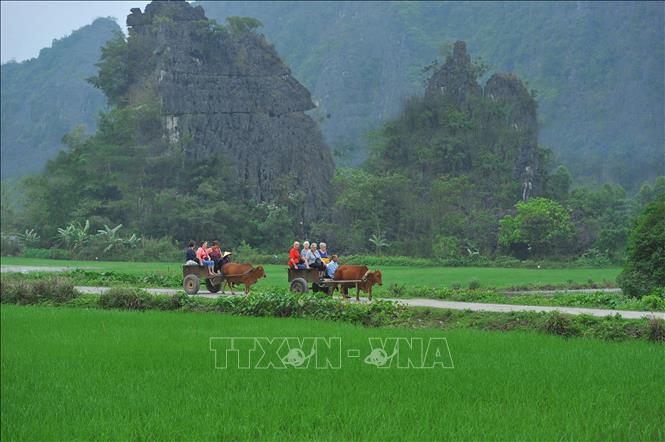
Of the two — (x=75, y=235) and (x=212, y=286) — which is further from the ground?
(x=75, y=235)

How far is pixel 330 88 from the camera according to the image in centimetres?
10850

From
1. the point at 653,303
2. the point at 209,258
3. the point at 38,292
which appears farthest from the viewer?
the point at 209,258

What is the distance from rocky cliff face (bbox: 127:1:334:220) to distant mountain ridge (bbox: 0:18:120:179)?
155 ft

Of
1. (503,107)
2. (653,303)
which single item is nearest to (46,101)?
(503,107)

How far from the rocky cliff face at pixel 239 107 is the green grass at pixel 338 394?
162 feet

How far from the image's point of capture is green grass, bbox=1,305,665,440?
→ 691 cm

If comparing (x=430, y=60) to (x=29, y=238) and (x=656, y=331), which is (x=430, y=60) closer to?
(x=29, y=238)

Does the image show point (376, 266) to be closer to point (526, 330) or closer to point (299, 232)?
point (299, 232)

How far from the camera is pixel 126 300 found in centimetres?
1852

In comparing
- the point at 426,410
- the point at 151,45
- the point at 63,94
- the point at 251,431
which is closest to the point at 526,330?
the point at 426,410

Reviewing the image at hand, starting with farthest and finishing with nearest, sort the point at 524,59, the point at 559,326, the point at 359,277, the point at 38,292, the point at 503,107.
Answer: the point at 524,59, the point at 503,107, the point at 38,292, the point at 359,277, the point at 559,326

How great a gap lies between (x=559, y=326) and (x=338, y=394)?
230 inches

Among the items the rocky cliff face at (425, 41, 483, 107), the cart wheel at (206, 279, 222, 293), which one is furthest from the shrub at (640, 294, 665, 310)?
the rocky cliff face at (425, 41, 483, 107)

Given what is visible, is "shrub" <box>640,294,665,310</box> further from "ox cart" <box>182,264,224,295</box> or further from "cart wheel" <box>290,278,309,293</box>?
"ox cart" <box>182,264,224,295</box>
